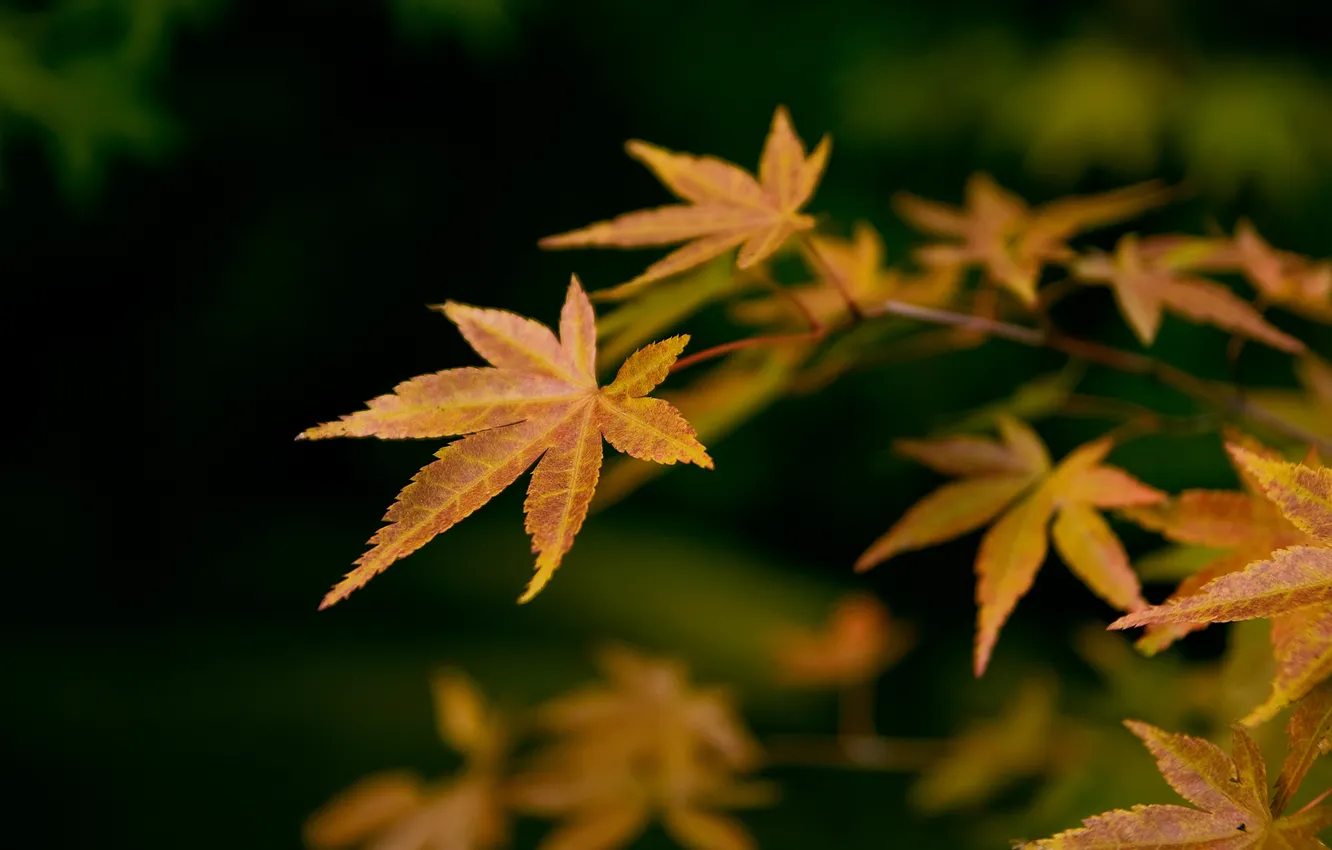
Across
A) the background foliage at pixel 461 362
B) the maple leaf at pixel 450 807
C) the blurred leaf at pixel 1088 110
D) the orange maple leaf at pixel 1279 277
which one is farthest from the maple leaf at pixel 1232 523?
the blurred leaf at pixel 1088 110

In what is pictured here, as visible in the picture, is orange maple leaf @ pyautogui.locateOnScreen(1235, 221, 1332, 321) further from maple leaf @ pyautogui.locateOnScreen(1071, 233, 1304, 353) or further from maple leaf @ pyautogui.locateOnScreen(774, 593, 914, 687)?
maple leaf @ pyautogui.locateOnScreen(774, 593, 914, 687)

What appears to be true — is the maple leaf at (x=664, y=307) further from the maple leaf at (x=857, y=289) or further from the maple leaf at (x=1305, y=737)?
the maple leaf at (x=1305, y=737)

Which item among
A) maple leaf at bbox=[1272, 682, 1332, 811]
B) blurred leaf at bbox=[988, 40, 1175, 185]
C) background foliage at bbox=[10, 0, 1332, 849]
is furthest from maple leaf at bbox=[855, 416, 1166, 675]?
blurred leaf at bbox=[988, 40, 1175, 185]

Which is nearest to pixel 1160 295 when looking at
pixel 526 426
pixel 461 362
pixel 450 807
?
pixel 526 426

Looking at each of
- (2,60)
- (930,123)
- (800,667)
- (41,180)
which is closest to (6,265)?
(41,180)

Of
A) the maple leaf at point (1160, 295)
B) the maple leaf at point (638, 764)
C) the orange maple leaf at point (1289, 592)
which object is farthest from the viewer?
the maple leaf at point (638, 764)

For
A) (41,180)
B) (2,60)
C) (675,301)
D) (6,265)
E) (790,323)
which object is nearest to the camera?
(675,301)

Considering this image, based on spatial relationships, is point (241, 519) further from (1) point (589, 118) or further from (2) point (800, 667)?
(2) point (800, 667)
